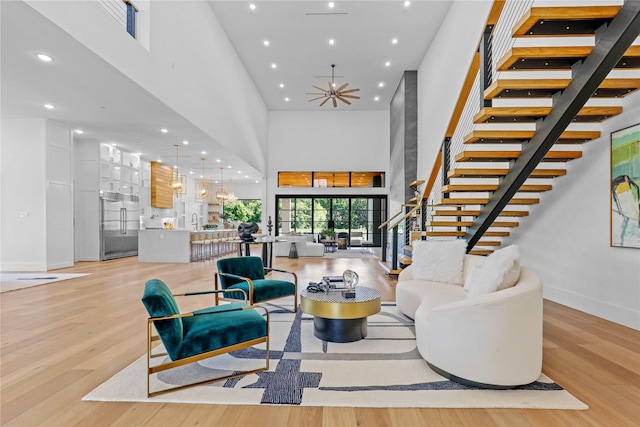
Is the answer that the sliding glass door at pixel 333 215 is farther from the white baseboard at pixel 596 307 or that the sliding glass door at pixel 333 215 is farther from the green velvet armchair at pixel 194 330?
the green velvet armchair at pixel 194 330

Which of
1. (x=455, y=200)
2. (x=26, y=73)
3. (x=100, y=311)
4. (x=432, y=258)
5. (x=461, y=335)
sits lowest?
(x=100, y=311)

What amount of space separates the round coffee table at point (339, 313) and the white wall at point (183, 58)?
423 cm

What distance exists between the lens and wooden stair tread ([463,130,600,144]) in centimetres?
394

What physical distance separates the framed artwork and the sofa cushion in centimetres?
195

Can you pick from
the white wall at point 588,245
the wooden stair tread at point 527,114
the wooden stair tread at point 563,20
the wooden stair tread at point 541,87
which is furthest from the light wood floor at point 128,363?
the wooden stair tread at point 563,20

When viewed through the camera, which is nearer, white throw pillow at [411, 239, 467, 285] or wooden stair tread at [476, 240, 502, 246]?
white throw pillow at [411, 239, 467, 285]

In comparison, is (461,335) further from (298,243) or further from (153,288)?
(298,243)

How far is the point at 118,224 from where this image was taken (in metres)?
10.5

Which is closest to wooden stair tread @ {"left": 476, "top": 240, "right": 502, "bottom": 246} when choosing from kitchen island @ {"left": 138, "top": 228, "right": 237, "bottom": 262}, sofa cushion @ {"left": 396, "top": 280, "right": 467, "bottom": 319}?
sofa cushion @ {"left": 396, "top": 280, "right": 467, "bottom": 319}

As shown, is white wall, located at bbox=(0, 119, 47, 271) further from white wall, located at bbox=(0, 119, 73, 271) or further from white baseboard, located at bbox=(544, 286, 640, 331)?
white baseboard, located at bbox=(544, 286, 640, 331)

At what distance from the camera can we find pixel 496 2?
3664 millimetres

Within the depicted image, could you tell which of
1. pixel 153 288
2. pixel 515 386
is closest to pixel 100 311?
pixel 153 288

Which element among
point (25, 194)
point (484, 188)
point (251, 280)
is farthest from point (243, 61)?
point (251, 280)

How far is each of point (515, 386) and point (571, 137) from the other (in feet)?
10.9
